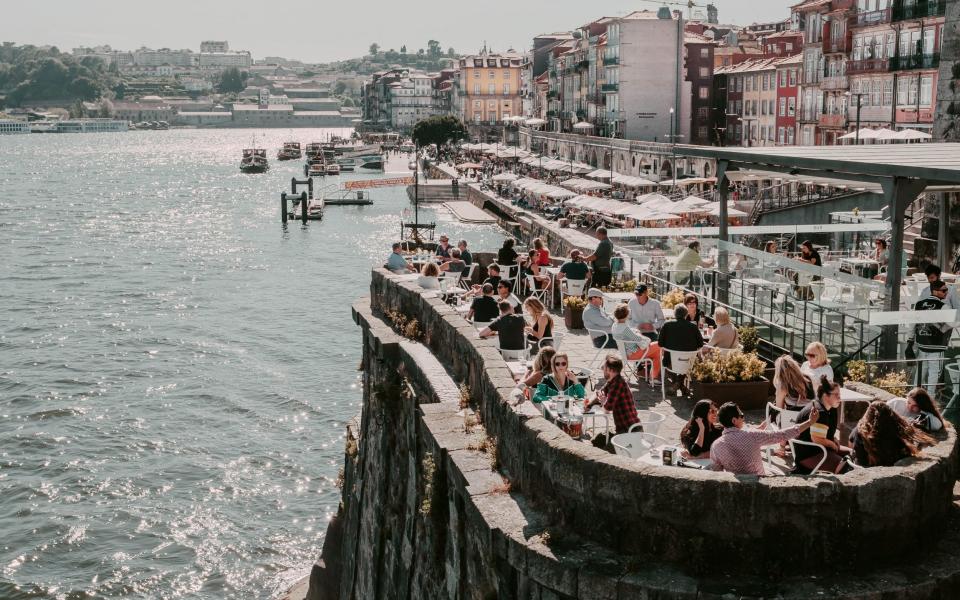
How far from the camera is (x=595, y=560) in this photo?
7539 millimetres

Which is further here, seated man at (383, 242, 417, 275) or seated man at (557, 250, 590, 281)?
seated man at (383, 242, 417, 275)

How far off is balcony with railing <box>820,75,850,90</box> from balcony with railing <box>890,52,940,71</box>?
6197 millimetres

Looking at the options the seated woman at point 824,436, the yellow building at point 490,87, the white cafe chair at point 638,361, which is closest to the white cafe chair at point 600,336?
the white cafe chair at point 638,361

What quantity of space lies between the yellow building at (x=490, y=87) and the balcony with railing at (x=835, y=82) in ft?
371

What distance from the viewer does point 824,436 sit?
8.54 m

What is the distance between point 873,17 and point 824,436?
53474 millimetres

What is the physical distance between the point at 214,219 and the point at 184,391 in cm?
6216

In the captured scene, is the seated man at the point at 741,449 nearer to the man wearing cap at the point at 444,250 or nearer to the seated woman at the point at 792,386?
the seated woman at the point at 792,386

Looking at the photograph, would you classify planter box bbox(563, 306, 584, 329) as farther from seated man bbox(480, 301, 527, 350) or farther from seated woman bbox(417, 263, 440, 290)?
seated man bbox(480, 301, 527, 350)

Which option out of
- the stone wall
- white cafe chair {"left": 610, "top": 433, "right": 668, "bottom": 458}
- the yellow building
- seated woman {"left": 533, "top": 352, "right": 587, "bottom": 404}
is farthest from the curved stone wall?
the yellow building

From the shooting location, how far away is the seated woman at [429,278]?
16.0m

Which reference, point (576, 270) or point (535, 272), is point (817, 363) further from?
point (535, 272)

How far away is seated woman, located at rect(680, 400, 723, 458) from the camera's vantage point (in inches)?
338

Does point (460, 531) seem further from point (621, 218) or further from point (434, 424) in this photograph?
point (621, 218)
